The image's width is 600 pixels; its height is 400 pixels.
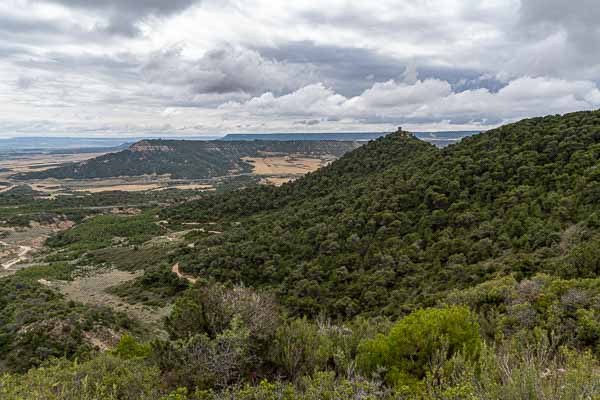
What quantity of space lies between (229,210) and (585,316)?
165 feet

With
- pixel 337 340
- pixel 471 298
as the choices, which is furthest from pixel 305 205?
pixel 337 340

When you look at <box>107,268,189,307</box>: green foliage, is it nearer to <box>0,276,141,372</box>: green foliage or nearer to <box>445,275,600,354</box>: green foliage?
<box>0,276,141,372</box>: green foliage

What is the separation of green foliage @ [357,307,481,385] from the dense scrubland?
0.12 feet

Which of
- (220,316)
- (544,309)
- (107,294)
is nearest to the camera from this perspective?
(220,316)

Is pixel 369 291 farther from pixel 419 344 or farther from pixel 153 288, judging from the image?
pixel 153 288

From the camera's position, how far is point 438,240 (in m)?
25.3

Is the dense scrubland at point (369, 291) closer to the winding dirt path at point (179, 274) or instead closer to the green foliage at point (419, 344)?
the green foliage at point (419, 344)

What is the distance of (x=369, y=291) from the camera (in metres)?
22.1

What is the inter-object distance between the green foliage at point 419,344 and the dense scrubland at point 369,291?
36 mm

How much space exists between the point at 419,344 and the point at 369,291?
1432cm

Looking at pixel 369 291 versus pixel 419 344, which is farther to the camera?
pixel 369 291

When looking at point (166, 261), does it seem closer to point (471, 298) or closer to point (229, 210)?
point (229, 210)

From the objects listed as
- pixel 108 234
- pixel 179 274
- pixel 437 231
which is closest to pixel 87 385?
pixel 437 231

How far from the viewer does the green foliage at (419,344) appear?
7.79 m
